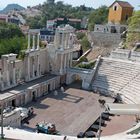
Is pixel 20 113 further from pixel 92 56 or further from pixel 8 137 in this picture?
pixel 92 56

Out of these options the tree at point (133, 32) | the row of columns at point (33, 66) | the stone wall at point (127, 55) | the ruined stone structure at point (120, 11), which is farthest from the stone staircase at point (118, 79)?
the ruined stone structure at point (120, 11)

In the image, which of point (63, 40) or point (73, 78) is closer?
point (63, 40)

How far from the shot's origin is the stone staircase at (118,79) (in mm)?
30031

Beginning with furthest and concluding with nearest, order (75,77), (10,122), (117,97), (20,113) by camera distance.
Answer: (75,77) < (117,97) < (20,113) < (10,122)

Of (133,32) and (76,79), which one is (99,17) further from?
(76,79)

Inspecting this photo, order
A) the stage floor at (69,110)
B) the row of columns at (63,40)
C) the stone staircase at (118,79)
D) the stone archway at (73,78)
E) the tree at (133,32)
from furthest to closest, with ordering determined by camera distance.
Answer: the tree at (133,32), the stone archway at (73,78), the row of columns at (63,40), the stone staircase at (118,79), the stage floor at (69,110)

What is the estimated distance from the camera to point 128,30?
42875 millimetres

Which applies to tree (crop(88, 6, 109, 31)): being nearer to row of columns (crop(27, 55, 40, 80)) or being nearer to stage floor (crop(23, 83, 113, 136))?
row of columns (crop(27, 55, 40, 80))

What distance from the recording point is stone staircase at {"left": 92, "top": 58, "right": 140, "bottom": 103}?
30.0 metres

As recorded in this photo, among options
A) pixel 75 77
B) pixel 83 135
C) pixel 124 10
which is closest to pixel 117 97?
pixel 75 77

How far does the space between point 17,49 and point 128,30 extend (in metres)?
15.8

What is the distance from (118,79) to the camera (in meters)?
32.1

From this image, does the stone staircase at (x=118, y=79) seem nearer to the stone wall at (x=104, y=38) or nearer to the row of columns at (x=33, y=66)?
the row of columns at (x=33, y=66)

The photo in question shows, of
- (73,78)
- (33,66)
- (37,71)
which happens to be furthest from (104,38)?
(33,66)
